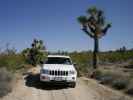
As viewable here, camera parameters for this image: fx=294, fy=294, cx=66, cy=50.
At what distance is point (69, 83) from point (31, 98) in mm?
3172

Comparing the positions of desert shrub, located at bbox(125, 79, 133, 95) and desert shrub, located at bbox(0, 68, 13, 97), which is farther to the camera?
desert shrub, located at bbox(125, 79, 133, 95)

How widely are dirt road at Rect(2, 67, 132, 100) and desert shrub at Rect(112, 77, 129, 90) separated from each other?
46.6 inches

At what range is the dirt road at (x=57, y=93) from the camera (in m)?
13.8

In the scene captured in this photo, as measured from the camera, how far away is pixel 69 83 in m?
16.2

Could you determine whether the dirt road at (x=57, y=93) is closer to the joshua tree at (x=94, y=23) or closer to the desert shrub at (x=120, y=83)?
the desert shrub at (x=120, y=83)

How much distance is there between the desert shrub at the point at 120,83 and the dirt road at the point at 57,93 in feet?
3.88

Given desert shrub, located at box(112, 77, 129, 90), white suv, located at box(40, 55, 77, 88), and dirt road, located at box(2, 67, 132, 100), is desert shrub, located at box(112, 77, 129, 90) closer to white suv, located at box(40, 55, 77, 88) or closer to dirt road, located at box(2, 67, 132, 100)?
dirt road, located at box(2, 67, 132, 100)

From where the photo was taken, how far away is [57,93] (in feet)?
48.7

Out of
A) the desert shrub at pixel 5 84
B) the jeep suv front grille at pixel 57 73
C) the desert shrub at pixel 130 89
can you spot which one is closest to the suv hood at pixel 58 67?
the jeep suv front grille at pixel 57 73

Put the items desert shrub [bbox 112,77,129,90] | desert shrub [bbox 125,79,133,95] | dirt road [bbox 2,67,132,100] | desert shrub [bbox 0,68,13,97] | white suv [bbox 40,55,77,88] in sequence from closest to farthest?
dirt road [bbox 2,67,132,100] < desert shrub [bbox 0,68,13,97] < desert shrub [bbox 125,79,133,95] < white suv [bbox 40,55,77,88] < desert shrub [bbox 112,77,129,90]

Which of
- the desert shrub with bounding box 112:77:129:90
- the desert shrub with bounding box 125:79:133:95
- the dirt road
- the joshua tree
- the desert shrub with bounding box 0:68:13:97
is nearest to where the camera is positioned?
the dirt road

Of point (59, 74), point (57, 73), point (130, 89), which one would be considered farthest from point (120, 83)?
point (57, 73)

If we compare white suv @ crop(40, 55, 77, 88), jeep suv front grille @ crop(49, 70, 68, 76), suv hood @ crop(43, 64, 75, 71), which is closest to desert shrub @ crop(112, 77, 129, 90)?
white suv @ crop(40, 55, 77, 88)

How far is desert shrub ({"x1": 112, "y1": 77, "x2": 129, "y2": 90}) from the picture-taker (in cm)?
1694
